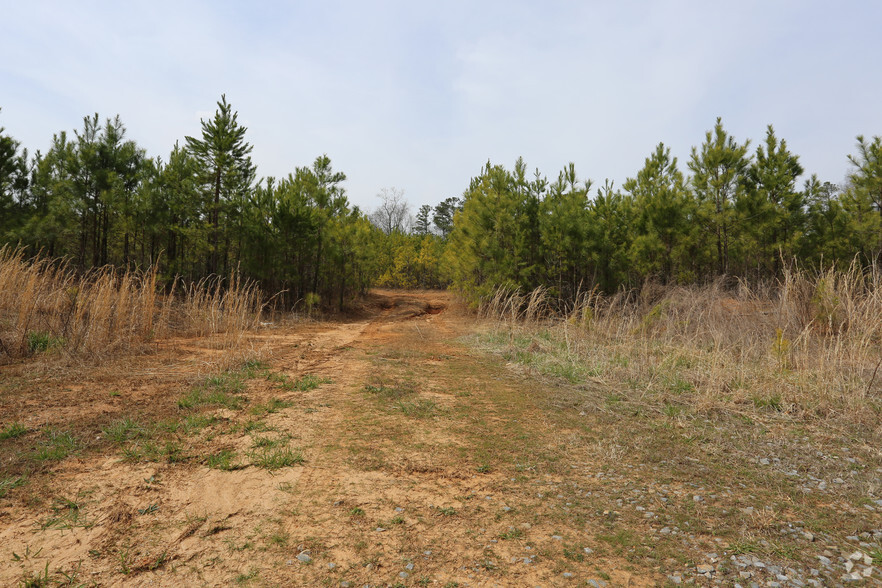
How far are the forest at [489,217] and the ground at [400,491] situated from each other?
389 inches

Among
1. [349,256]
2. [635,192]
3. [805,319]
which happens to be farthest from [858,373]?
[349,256]

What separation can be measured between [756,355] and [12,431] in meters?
8.65

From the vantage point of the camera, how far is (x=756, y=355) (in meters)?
6.47

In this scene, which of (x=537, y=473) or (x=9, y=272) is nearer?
(x=537, y=473)

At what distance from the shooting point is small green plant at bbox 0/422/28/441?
138 inches

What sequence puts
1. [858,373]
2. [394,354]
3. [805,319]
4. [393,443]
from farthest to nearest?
[394,354] < [805,319] < [858,373] < [393,443]

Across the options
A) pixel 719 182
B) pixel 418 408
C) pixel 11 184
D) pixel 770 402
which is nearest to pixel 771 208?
pixel 719 182

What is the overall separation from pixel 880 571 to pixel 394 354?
7.04 m

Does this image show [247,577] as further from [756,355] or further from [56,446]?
[756,355]

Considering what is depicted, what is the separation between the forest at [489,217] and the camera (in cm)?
1487

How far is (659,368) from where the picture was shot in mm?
6332

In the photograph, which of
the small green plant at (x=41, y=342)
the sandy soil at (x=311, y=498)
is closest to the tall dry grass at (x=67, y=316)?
the small green plant at (x=41, y=342)

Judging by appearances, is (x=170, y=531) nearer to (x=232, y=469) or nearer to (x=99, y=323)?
(x=232, y=469)

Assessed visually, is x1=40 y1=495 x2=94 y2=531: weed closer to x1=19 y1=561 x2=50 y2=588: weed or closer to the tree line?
x1=19 y1=561 x2=50 y2=588: weed
